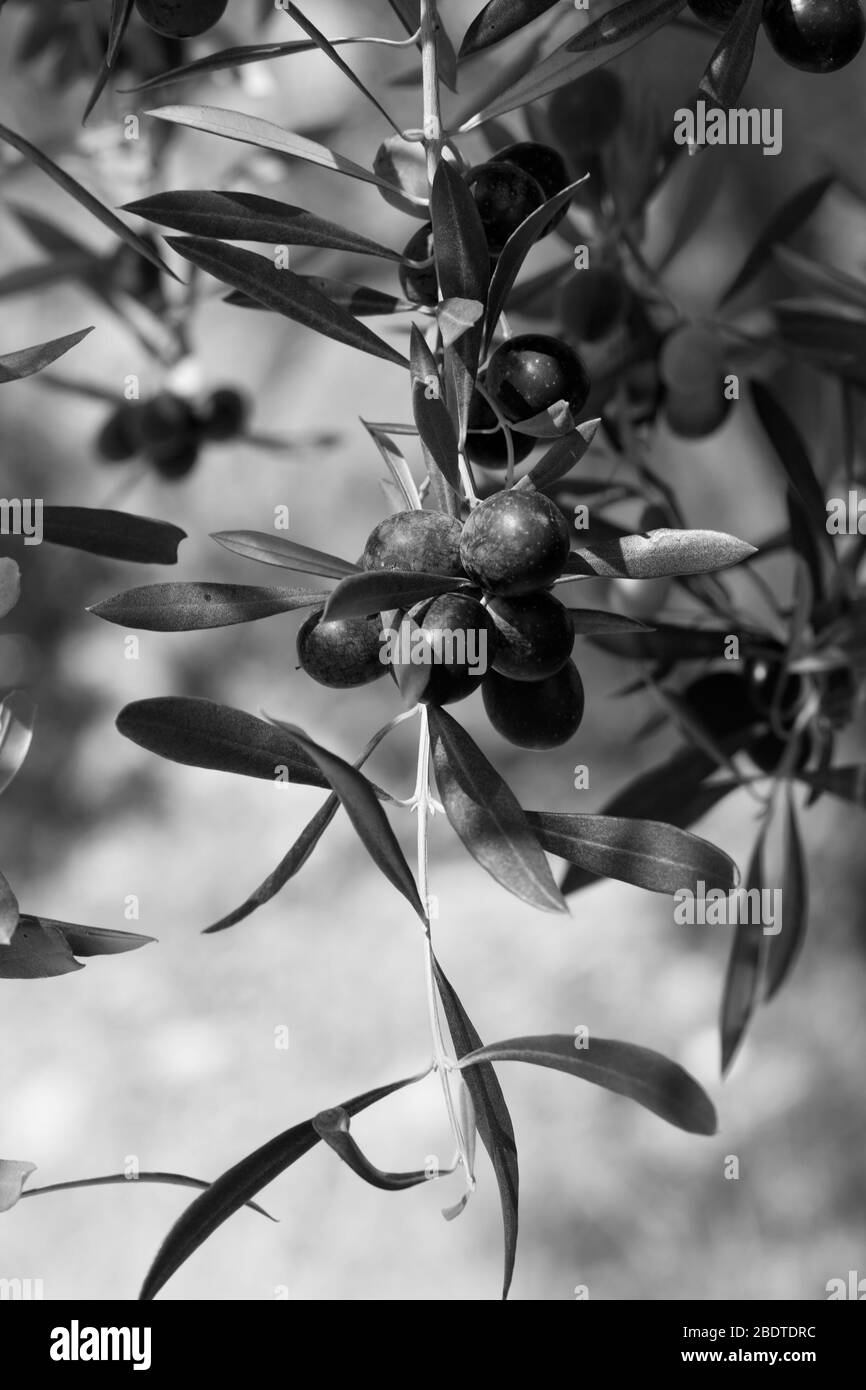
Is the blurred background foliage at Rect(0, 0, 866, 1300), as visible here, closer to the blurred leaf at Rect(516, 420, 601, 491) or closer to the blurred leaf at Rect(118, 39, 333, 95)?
the blurred leaf at Rect(118, 39, 333, 95)

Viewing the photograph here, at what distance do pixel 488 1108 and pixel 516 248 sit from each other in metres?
0.33

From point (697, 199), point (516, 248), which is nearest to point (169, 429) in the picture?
point (697, 199)

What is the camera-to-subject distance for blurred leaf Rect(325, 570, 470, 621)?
40 cm

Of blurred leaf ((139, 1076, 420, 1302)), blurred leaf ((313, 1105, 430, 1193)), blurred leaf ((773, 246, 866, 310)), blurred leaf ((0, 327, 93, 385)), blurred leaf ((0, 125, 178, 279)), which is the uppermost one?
blurred leaf ((773, 246, 866, 310))

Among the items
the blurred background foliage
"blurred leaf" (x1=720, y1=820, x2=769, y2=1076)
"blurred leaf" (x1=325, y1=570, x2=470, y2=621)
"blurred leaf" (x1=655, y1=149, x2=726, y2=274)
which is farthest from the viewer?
the blurred background foliage

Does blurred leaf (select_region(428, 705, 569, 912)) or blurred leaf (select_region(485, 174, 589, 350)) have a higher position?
blurred leaf (select_region(485, 174, 589, 350))

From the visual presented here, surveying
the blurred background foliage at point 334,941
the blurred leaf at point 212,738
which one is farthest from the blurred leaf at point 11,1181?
the blurred background foliage at point 334,941

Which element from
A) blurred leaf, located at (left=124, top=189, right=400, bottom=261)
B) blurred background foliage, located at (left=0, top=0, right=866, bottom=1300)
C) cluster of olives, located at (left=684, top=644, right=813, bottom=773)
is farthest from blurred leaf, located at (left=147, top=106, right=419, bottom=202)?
blurred background foliage, located at (left=0, top=0, right=866, bottom=1300)

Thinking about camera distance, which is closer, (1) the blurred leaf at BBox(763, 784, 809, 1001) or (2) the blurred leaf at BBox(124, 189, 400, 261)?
(2) the blurred leaf at BBox(124, 189, 400, 261)

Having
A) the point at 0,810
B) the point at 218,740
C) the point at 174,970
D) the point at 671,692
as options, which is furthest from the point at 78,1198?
the point at 218,740

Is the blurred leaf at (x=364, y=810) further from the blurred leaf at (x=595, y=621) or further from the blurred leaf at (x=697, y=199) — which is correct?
the blurred leaf at (x=697, y=199)

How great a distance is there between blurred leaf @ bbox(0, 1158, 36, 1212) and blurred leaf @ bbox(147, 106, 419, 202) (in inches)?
15.2

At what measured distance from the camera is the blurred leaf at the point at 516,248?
1.54 ft

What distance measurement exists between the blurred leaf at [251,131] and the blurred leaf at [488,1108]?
0.31 meters
